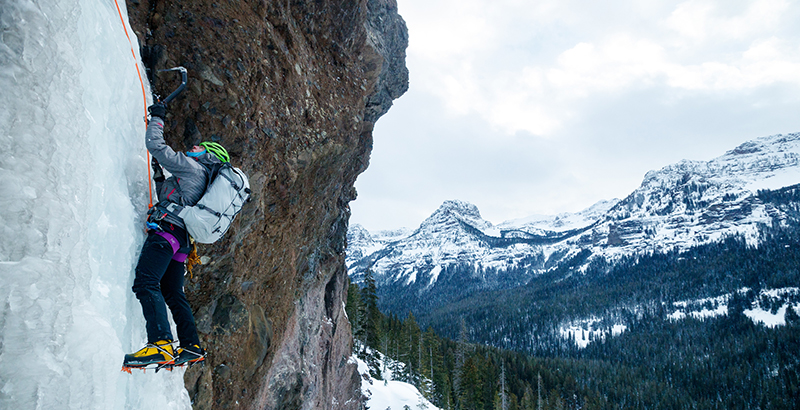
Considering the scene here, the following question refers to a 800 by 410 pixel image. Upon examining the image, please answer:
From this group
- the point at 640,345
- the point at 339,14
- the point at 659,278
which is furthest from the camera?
the point at 659,278

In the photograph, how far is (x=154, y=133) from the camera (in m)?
4.69

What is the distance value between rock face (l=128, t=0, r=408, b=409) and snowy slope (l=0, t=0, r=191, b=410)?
192cm

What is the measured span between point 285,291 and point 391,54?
34.6 ft

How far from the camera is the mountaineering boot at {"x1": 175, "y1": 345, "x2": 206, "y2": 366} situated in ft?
13.6

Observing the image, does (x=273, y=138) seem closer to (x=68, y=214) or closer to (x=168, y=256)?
(x=168, y=256)

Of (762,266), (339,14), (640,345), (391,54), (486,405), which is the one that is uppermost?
(391,54)

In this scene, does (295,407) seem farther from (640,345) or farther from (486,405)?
(640,345)

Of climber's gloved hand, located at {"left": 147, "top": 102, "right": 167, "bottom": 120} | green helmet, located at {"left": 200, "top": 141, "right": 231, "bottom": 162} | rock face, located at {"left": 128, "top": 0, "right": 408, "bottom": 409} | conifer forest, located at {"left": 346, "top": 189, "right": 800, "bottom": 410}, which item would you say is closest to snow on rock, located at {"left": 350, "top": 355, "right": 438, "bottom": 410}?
conifer forest, located at {"left": 346, "top": 189, "right": 800, "bottom": 410}

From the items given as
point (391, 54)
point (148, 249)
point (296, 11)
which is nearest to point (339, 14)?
point (296, 11)

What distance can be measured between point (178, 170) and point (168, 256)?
→ 1.10 meters

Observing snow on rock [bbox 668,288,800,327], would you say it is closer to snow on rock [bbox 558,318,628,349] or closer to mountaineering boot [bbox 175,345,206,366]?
snow on rock [bbox 558,318,628,349]

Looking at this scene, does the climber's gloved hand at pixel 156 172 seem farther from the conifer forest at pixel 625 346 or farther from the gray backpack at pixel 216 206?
the conifer forest at pixel 625 346

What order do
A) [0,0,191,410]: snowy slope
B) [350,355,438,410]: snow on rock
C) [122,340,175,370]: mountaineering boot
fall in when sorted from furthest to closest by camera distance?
[350,355,438,410]: snow on rock → [122,340,175,370]: mountaineering boot → [0,0,191,410]: snowy slope

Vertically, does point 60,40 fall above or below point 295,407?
above
